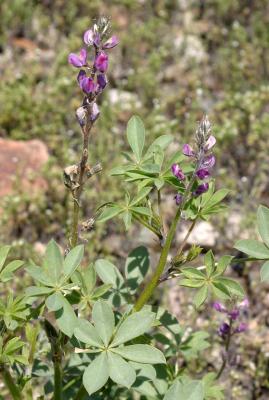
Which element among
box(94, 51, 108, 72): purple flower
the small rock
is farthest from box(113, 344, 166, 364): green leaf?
the small rock

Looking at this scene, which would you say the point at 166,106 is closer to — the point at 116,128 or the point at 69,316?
the point at 116,128

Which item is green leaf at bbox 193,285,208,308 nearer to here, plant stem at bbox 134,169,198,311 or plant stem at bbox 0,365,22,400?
plant stem at bbox 134,169,198,311

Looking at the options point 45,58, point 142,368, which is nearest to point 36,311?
point 142,368

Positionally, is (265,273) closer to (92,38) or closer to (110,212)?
(110,212)

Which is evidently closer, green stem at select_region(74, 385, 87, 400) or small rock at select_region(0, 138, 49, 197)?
green stem at select_region(74, 385, 87, 400)

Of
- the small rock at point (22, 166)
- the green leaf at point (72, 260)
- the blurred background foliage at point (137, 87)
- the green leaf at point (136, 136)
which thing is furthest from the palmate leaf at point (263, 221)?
the small rock at point (22, 166)

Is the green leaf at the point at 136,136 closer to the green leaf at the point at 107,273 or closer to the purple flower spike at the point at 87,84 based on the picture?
the purple flower spike at the point at 87,84
